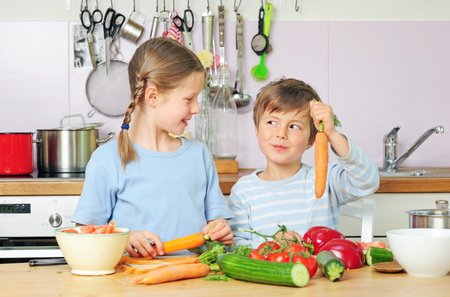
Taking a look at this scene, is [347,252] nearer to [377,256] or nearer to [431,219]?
[377,256]

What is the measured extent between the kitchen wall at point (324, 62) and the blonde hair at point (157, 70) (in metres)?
1.31

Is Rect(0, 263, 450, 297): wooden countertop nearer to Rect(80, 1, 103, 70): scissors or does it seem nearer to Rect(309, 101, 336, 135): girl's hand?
Rect(309, 101, 336, 135): girl's hand

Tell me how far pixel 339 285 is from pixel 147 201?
783 mm

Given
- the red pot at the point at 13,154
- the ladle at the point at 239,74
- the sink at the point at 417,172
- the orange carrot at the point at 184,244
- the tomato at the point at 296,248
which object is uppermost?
the ladle at the point at 239,74

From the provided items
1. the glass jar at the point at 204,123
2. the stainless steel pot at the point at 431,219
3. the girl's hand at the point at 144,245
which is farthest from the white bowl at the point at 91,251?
the glass jar at the point at 204,123

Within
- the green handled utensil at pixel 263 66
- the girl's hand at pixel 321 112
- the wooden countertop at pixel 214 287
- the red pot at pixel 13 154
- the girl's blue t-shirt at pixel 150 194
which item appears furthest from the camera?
the green handled utensil at pixel 263 66

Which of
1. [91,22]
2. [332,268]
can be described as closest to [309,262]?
[332,268]

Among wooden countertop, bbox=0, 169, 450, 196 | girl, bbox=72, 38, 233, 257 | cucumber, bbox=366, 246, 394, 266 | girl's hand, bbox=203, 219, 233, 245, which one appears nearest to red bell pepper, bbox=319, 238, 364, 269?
cucumber, bbox=366, 246, 394, 266

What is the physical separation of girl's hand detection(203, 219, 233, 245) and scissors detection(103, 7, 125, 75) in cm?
170

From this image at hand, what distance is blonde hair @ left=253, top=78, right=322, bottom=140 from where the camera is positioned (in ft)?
7.05

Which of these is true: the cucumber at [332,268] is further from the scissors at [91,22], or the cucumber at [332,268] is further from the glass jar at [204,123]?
the scissors at [91,22]

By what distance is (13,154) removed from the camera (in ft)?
9.94

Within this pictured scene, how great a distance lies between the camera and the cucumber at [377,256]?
161 centimetres

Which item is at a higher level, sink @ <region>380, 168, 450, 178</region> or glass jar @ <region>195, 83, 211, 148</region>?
glass jar @ <region>195, 83, 211, 148</region>
